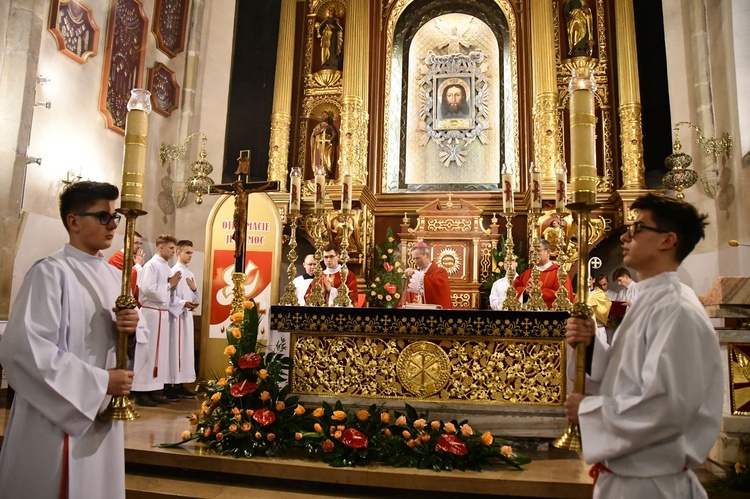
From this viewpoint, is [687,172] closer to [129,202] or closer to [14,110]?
[129,202]

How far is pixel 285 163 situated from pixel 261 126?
964 millimetres

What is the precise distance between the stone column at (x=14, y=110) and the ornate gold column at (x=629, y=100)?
8.24 meters

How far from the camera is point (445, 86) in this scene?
10133 millimetres

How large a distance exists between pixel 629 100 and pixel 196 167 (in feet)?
23.1

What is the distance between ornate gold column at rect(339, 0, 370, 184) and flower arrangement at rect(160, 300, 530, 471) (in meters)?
5.36

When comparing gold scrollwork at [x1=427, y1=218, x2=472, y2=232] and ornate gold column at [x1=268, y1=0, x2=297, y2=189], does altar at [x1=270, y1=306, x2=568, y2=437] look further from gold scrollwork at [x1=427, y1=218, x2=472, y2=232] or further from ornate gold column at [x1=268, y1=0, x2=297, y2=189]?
ornate gold column at [x1=268, y1=0, x2=297, y2=189]

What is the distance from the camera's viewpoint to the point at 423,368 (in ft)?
14.4

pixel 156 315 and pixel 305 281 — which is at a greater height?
pixel 305 281

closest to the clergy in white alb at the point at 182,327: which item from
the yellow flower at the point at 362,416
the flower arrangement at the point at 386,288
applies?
the flower arrangement at the point at 386,288

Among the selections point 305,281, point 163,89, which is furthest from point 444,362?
point 163,89

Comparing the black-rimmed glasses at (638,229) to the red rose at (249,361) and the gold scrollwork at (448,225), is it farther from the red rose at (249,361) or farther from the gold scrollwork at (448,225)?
the gold scrollwork at (448,225)

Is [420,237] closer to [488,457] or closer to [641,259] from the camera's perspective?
[488,457]

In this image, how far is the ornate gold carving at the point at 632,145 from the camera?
28.7 feet

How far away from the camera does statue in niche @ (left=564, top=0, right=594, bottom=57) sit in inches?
378
